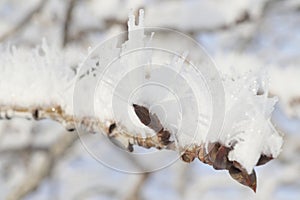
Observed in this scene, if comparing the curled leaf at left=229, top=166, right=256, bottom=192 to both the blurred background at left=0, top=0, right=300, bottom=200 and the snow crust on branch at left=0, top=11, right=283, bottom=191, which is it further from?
the blurred background at left=0, top=0, right=300, bottom=200

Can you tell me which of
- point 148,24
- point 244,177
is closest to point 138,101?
point 244,177

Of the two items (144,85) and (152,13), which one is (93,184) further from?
(144,85)

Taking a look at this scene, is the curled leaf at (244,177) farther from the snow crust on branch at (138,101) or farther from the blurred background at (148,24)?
the blurred background at (148,24)

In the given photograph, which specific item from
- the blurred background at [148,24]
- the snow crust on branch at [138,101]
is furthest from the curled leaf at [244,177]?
the blurred background at [148,24]

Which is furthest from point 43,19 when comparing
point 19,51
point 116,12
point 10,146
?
point 19,51


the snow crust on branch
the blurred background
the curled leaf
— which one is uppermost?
the snow crust on branch

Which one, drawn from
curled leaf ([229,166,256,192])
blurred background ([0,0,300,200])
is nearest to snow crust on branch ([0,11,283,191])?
curled leaf ([229,166,256,192])

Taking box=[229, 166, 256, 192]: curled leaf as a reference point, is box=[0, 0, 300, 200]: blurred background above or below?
below

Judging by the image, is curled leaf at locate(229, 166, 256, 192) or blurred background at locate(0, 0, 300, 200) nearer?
curled leaf at locate(229, 166, 256, 192)

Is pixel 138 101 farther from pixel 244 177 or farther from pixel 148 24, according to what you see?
pixel 148 24
